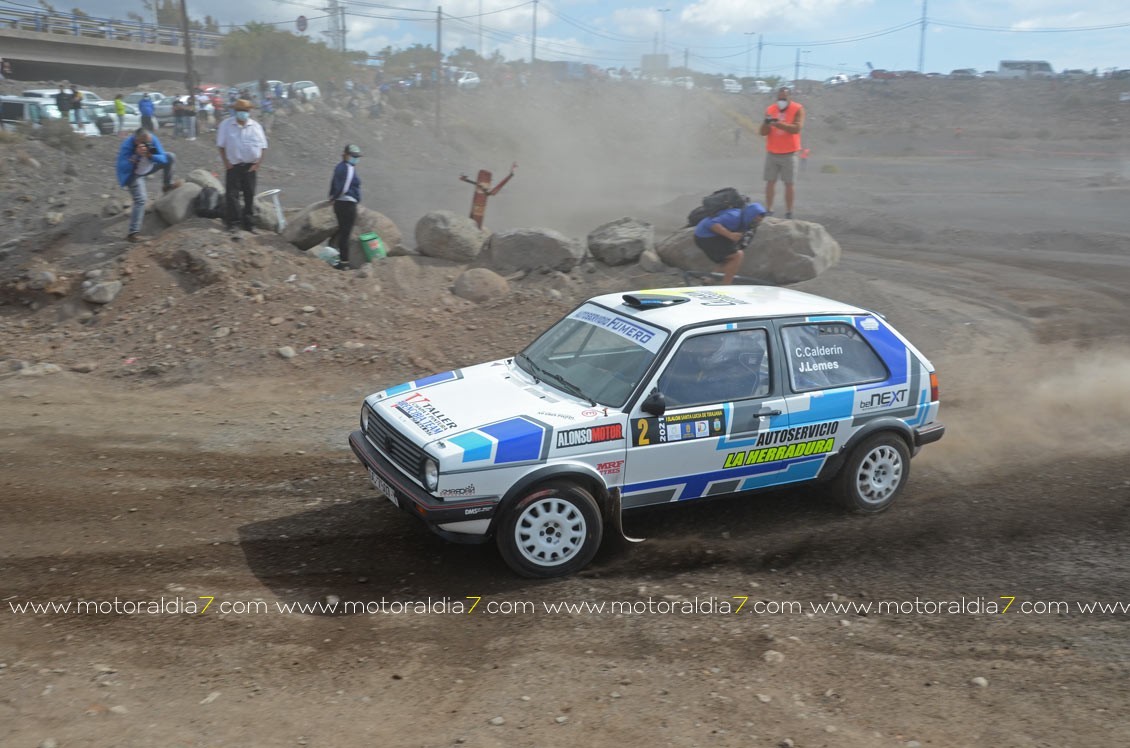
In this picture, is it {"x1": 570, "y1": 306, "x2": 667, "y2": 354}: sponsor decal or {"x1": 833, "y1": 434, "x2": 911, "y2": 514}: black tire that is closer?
{"x1": 570, "y1": 306, "x2": 667, "y2": 354}: sponsor decal

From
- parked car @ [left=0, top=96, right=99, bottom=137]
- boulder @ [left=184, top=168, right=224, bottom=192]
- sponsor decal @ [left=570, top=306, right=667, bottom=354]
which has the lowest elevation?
sponsor decal @ [left=570, top=306, right=667, bottom=354]

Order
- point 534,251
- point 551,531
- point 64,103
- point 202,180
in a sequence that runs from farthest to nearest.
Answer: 1. point 64,103
2. point 202,180
3. point 534,251
4. point 551,531

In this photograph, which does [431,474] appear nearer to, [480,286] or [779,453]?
[779,453]

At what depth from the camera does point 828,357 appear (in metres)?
6.53

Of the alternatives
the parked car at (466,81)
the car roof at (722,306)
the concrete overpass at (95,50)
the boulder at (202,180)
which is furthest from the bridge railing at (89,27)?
the car roof at (722,306)

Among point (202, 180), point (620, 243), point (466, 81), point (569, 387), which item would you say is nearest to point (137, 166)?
point (202, 180)

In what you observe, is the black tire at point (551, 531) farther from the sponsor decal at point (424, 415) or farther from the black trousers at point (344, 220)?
the black trousers at point (344, 220)

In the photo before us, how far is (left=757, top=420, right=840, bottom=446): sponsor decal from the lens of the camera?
618cm

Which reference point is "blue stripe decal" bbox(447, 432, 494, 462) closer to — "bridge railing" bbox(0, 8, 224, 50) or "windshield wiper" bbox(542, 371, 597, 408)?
"windshield wiper" bbox(542, 371, 597, 408)

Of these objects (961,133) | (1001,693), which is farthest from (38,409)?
(961,133)

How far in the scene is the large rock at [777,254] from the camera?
12883mm

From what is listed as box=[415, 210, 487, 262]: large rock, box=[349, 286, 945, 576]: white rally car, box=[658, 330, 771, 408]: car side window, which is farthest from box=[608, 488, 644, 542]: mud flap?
box=[415, 210, 487, 262]: large rock

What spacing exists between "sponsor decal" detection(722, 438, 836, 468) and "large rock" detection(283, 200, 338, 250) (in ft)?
28.2

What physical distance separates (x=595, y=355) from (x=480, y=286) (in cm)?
643
